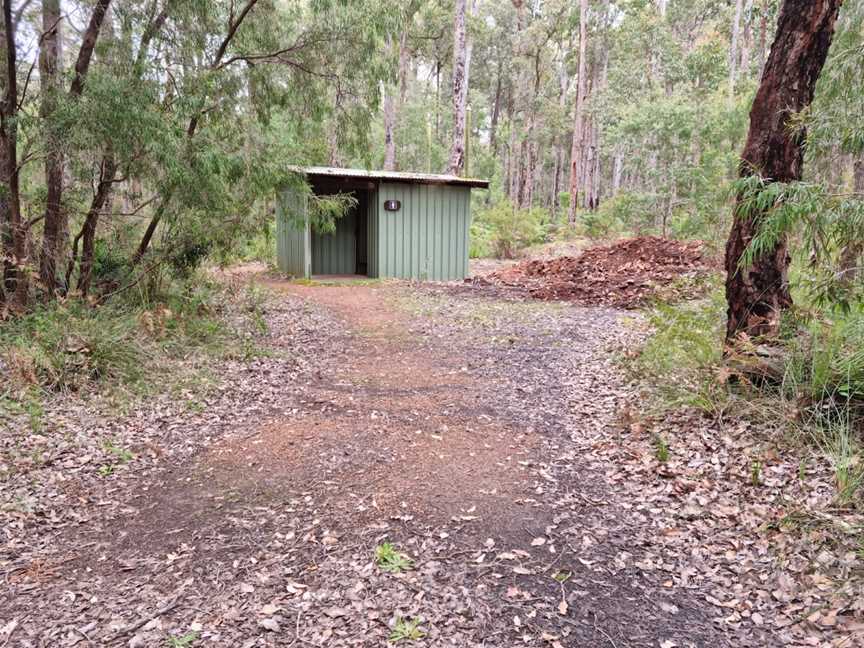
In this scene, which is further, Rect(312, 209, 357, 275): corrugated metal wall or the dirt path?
Rect(312, 209, 357, 275): corrugated metal wall

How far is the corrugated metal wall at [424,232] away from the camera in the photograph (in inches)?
483

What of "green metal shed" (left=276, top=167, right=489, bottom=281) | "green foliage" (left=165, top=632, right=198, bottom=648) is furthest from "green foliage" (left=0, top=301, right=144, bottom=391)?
"green metal shed" (left=276, top=167, right=489, bottom=281)

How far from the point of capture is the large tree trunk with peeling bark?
392 cm

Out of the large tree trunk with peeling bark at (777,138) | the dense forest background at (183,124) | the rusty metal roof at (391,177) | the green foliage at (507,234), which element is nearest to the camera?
the large tree trunk with peeling bark at (777,138)

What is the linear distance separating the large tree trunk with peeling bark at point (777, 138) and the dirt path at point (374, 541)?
1.33m

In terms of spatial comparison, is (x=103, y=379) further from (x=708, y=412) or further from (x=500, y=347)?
(x=708, y=412)

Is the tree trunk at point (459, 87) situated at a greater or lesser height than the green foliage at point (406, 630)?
greater

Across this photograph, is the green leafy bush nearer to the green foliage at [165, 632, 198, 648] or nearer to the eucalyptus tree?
the eucalyptus tree

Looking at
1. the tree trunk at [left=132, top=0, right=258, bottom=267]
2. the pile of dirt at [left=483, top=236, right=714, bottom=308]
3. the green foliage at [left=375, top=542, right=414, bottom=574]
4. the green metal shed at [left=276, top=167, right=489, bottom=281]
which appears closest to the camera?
the green foliage at [left=375, top=542, right=414, bottom=574]

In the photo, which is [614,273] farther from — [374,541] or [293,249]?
[374,541]

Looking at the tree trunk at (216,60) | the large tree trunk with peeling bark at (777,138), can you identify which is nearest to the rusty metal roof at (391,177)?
the tree trunk at (216,60)

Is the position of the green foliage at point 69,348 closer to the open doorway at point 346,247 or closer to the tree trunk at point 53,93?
the tree trunk at point 53,93

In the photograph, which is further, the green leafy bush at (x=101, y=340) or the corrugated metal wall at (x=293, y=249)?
the corrugated metal wall at (x=293, y=249)

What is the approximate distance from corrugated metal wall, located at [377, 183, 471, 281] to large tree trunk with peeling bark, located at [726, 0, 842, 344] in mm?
8603
